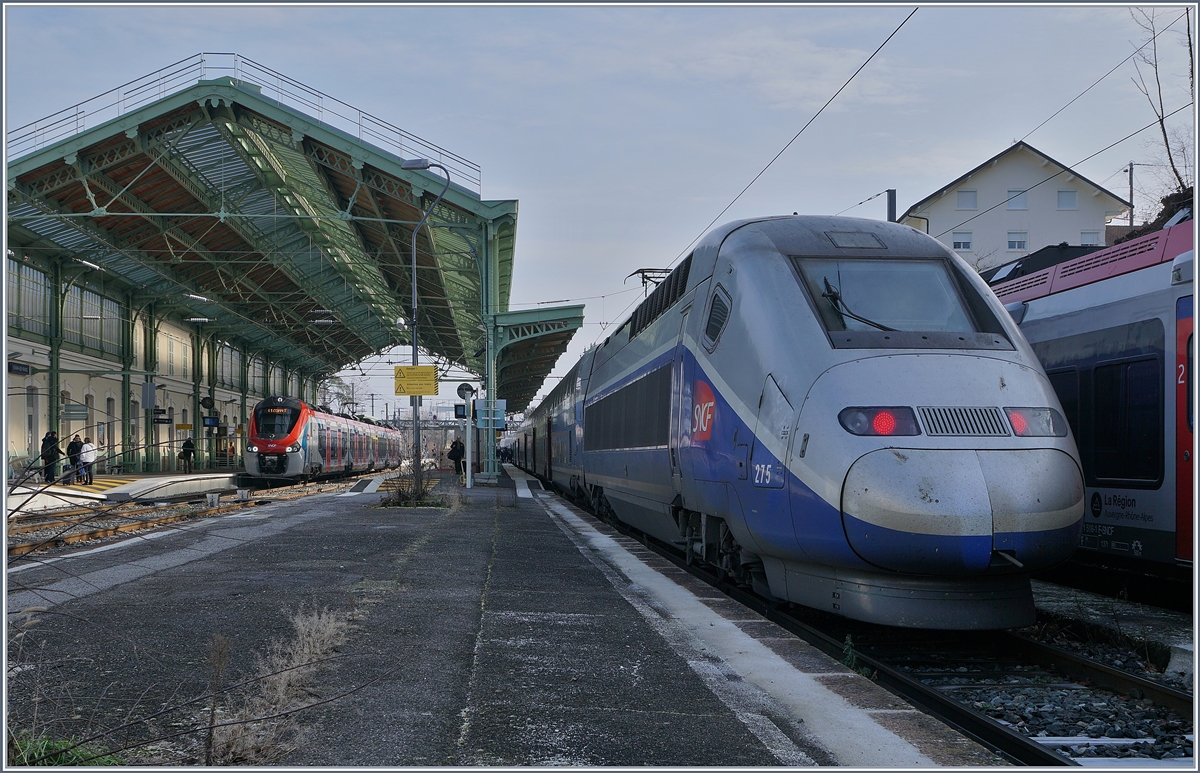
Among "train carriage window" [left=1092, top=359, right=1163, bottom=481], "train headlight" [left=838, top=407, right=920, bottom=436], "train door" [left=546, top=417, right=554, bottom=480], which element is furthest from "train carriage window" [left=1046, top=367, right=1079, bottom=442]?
"train door" [left=546, top=417, right=554, bottom=480]

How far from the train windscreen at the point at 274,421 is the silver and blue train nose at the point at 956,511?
2936 cm

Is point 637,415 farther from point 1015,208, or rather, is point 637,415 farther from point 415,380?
point 1015,208

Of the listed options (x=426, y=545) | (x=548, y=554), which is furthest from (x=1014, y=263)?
(x=426, y=545)

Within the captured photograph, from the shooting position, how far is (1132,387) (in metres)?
8.52

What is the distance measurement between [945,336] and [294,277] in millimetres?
33799

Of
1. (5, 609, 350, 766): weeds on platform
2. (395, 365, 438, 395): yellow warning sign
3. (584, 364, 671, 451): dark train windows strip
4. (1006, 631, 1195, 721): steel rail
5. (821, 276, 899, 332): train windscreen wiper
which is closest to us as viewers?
(5, 609, 350, 766): weeds on platform

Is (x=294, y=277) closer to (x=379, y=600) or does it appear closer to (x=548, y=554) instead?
(x=548, y=554)

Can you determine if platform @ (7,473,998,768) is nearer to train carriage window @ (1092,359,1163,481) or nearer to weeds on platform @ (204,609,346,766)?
weeds on platform @ (204,609,346,766)

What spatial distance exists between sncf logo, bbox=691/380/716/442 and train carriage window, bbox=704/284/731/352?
37cm

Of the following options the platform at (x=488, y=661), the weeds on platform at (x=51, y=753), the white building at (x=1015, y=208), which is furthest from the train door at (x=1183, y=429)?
the white building at (x=1015, y=208)

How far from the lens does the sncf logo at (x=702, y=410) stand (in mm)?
8305

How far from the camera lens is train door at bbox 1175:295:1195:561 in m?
7.70

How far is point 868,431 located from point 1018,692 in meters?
1.80

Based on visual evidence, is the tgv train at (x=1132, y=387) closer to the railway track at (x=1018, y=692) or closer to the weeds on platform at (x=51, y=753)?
the railway track at (x=1018, y=692)
